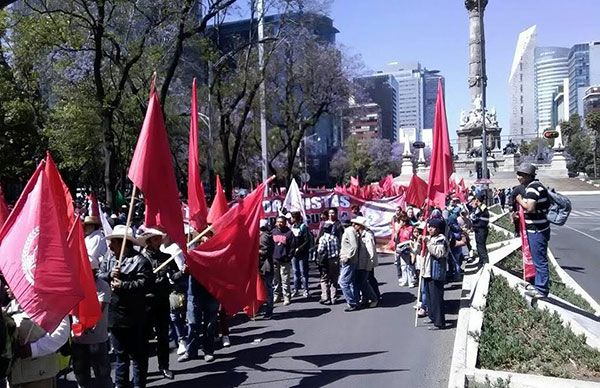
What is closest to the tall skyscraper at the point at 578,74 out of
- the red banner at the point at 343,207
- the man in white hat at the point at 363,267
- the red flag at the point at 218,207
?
the red banner at the point at 343,207

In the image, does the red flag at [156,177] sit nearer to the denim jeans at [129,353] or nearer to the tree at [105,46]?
the denim jeans at [129,353]

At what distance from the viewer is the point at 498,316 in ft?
27.6

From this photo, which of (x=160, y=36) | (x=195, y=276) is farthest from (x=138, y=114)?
(x=195, y=276)

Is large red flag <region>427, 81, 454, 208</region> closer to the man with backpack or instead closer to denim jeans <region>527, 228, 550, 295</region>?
the man with backpack

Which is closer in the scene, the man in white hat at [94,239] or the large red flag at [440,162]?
the man in white hat at [94,239]

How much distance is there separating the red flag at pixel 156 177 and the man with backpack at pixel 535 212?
4.23 metres

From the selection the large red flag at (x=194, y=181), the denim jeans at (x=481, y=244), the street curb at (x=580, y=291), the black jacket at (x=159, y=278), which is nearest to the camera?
the black jacket at (x=159, y=278)

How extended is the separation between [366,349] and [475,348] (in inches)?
79.0

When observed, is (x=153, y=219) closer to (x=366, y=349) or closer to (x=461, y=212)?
(x=366, y=349)

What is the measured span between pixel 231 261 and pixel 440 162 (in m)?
3.88

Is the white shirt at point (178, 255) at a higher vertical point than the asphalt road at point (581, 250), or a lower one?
higher

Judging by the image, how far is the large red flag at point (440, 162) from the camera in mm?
10188

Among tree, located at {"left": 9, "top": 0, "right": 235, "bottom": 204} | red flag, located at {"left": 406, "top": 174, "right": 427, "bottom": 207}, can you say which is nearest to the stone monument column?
tree, located at {"left": 9, "top": 0, "right": 235, "bottom": 204}

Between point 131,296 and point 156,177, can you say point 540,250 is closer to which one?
point 156,177
